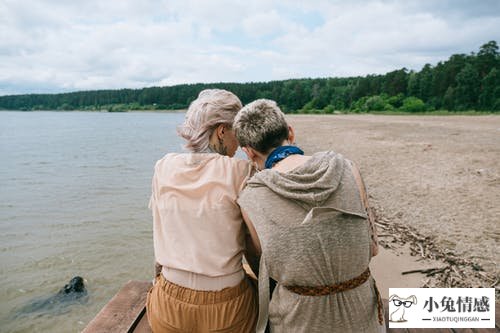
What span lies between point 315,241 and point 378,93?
72.6m

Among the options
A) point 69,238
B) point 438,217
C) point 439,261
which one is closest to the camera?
point 439,261

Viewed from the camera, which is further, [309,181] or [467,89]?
[467,89]

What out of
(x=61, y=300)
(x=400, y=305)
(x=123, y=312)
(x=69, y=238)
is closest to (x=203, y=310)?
(x=123, y=312)

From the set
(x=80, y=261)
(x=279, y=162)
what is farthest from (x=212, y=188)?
(x=80, y=261)

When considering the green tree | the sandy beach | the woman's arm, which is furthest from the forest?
the woman's arm

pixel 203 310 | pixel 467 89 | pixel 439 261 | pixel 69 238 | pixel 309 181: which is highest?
pixel 467 89

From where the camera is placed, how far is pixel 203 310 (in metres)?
1.92

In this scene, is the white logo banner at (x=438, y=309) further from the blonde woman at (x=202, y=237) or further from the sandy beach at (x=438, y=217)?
the sandy beach at (x=438, y=217)

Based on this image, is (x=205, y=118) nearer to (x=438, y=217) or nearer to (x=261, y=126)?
(x=261, y=126)

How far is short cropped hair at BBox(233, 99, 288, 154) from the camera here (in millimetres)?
1889

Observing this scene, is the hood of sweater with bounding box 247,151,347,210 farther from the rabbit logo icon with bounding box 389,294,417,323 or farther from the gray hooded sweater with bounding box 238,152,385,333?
the rabbit logo icon with bounding box 389,294,417,323

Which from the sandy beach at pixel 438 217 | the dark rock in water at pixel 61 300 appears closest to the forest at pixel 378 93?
the sandy beach at pixel 438 217

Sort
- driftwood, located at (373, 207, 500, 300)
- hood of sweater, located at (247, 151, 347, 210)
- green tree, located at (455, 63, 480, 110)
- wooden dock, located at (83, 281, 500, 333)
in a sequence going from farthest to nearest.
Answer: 1. green tree, located at (455, 63, 480, 110)
2. driftwood, located at (373, 207, 500, 300)
3. wooden dock, located at (83, 281, 500, 333)
4. hood of sweater, located at (247, 151, 347, 210)

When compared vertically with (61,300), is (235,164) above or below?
above
